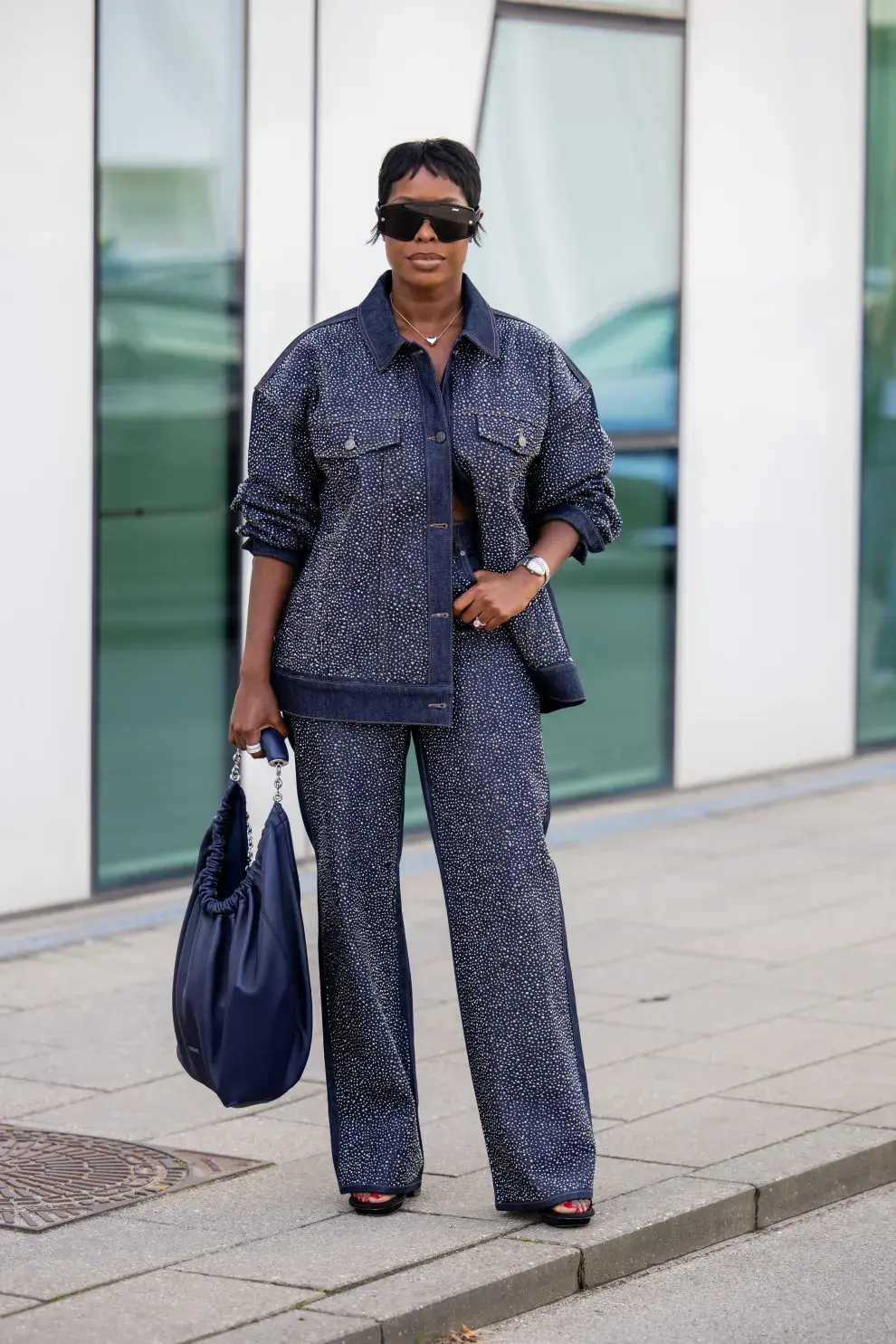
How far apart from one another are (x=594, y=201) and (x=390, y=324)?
5377mm

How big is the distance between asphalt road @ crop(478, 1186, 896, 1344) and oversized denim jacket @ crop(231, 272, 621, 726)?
1129 mm

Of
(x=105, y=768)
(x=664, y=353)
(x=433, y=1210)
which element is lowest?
(x=433, y=1210)

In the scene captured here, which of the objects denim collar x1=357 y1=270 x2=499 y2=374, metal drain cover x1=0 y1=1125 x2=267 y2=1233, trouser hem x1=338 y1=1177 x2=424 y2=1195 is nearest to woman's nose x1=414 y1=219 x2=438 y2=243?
denim collar x1=357 y1=270 x2=499 y2=374

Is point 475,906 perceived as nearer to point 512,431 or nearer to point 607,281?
point 512,431

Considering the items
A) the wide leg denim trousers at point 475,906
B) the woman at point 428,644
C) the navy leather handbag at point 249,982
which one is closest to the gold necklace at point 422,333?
the woman at point 428,644

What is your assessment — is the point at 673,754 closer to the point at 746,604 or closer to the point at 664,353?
the point at 746,604

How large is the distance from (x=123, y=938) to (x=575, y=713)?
2.98m

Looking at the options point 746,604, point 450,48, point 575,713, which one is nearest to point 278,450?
point 450,48

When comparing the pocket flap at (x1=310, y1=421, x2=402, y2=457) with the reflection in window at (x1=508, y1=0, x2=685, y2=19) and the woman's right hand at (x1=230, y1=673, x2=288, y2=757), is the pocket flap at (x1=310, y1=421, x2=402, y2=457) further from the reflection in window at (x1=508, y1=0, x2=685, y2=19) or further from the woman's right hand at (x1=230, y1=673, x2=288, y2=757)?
the reflection in window at (x1=508, y1=0, x2=685, y2=19)

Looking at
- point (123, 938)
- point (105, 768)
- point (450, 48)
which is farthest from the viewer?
point (450, 48)

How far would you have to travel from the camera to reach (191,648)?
8.42 meters

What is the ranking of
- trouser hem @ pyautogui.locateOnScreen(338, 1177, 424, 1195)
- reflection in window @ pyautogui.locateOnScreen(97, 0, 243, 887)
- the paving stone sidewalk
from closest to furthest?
the paving stone sidewalk, trouser hem @ pyautogui.locateOnScreen(338, 1177, 424, 1195), reflection in window @ pyautogui.locateOnScreen(97, 0, 243, 887)

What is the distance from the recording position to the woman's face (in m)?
4.67

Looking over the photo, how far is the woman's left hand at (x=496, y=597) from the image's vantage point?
466cm
